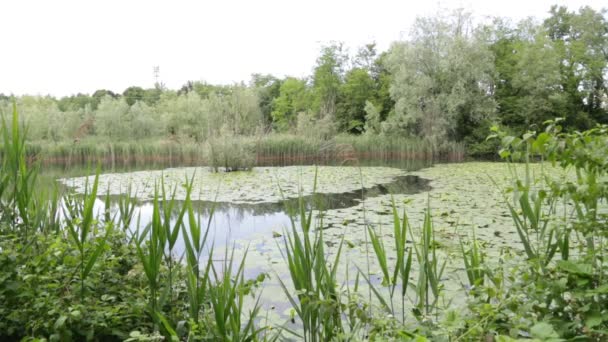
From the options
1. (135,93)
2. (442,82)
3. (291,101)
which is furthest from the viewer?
(135,93)

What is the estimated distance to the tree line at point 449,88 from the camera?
741 inches

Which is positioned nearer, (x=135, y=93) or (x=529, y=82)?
(x=529, y=82)

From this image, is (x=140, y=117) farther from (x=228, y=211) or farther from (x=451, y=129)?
(x=228, y=211)

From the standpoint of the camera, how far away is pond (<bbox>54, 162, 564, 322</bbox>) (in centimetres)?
302

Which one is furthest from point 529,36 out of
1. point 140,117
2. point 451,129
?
point 140,117

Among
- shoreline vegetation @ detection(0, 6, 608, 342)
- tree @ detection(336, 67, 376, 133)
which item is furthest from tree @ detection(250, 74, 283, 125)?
tree @ detection(336, 67, 376, 133)

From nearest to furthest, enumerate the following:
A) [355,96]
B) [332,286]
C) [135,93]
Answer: [332,286], [355,96], [135,93]

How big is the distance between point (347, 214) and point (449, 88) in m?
16.0

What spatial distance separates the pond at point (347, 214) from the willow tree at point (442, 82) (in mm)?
9612

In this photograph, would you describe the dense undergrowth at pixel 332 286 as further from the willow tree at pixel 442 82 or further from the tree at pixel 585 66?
the tree at pixel 585 66

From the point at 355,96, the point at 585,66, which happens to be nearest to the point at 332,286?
the point at 355,96

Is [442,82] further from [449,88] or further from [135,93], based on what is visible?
[135,93]

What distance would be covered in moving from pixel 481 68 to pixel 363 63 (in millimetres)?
12418

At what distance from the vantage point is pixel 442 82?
19.6 meters
